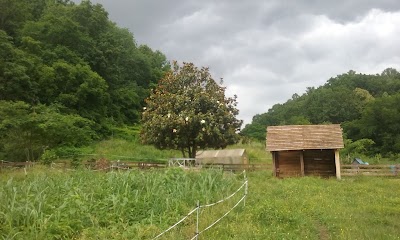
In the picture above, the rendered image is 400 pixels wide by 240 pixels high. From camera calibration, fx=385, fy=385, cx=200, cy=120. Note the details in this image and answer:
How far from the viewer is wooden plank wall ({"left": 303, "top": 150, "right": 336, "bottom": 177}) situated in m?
26.6

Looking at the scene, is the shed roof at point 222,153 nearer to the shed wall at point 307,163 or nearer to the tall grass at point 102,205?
the shed wall at point 307,163

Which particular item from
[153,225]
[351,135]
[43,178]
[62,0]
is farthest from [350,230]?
[62,0]

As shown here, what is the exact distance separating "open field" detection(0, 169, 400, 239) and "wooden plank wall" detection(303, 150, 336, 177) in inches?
437

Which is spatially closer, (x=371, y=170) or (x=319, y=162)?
(x=319, y=162)

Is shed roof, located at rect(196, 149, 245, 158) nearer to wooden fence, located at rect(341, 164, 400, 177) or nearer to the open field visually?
wooden fence, located at rect(341, 164, 400, 177)

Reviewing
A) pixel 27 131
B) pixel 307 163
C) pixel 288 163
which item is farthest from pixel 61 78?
pixel 307 163

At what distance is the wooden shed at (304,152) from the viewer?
85.2 ft

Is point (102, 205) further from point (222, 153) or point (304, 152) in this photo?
point (222, 153)

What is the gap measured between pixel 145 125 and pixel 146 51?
48.9 meters

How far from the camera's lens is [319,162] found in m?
26.8

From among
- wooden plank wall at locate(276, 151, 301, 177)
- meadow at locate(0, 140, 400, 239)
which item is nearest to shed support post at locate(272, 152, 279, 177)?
wooden plank wall at locate(276, 151, 301, 177)

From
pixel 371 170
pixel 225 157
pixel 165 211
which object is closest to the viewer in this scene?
pixel 165 211

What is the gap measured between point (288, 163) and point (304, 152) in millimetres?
1371

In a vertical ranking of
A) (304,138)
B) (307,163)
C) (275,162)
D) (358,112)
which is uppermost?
(358,112)
